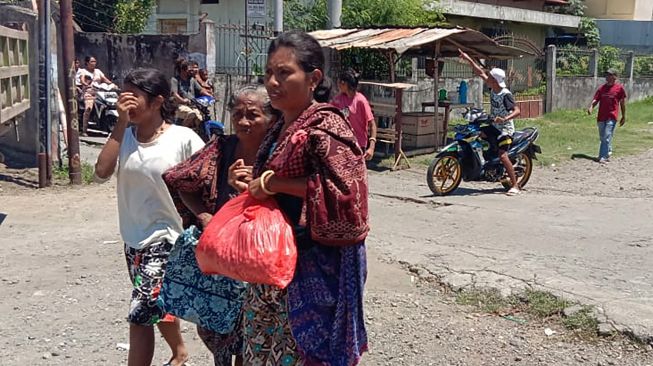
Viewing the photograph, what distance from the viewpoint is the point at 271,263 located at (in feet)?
8.10

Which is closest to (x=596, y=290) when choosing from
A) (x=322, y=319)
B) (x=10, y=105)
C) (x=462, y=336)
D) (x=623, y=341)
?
(x=623, y=341)

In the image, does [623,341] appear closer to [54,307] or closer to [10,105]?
[54,307]

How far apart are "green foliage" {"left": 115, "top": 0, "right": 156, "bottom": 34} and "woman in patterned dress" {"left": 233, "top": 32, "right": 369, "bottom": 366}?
760 inches

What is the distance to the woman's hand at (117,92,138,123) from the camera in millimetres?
3500

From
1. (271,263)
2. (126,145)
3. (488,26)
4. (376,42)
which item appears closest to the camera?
(271,263)

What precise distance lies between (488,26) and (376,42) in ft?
50.1

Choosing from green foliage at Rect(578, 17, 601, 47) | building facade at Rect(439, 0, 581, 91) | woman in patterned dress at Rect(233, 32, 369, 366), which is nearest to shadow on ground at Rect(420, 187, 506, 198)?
woman in patterned dress at Rect(233, 32, 369, 366)

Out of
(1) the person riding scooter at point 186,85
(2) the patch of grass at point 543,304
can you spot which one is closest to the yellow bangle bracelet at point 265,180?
(2) the patch of grass at point 543,304

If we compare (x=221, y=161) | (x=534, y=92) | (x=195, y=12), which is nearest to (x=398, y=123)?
(x=221, y=161)

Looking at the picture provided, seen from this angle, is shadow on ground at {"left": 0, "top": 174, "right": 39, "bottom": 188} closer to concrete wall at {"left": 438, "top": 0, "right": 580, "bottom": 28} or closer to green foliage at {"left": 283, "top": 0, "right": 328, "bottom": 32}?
green foliage at {"left": 283, "top": 0, "right": 328, "bottom": 32}

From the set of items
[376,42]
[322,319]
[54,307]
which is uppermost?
[376,42]

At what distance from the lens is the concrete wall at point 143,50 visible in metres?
13.6

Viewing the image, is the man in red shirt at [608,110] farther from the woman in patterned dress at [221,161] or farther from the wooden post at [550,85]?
the woman in patterned dress at [221,161]

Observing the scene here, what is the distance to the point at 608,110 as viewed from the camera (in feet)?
43.8
